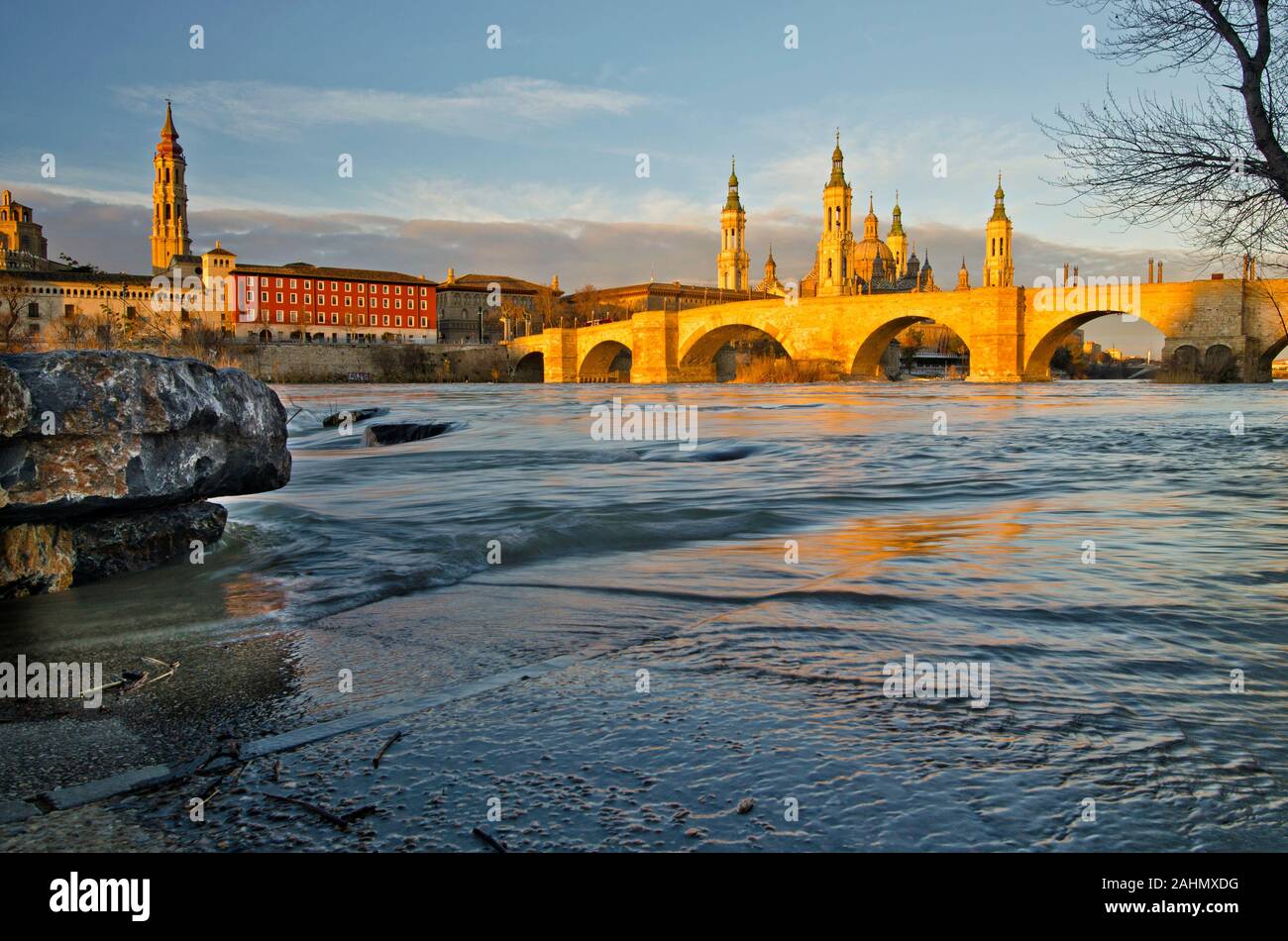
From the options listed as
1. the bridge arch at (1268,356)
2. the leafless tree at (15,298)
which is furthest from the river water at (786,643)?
the leafless tree at (15,298)

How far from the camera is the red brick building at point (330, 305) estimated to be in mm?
79688

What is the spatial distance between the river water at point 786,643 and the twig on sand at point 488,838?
0.36 ft

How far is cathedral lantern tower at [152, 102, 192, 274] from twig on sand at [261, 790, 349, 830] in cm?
11015

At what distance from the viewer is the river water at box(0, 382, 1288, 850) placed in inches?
66.3

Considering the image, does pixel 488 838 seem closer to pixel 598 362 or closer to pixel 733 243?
pixel 598 362

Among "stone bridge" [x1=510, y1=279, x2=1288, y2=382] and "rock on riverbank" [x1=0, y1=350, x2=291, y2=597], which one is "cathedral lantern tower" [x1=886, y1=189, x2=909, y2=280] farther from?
"rock on riverbank" [x1=0, y1=350, x2=291, y2=597]

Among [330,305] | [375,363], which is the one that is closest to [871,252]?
[330,305]

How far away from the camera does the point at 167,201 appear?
97312 mm

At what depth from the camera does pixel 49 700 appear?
2320 millimetres

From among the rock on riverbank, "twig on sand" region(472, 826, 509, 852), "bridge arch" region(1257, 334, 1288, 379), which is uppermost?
"bridge arch" region(1257, 334, 1288, 379)

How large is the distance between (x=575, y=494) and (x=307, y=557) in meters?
2.82

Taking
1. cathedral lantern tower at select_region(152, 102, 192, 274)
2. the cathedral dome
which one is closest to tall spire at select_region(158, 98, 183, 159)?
cathedral lantern tower at select_region(152, 102, 192, 274)

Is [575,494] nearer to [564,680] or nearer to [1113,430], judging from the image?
[564,680]

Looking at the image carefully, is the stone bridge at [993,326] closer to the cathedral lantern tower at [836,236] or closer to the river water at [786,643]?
the river water at [786,643]
